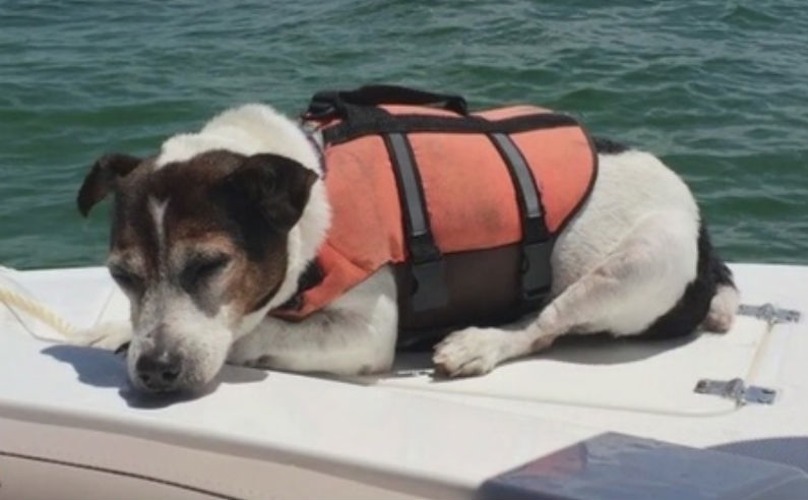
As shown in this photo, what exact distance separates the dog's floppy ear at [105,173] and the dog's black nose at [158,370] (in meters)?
0.44

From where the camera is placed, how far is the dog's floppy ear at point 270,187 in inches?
120

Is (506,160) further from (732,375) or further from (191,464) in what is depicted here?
(191,464)

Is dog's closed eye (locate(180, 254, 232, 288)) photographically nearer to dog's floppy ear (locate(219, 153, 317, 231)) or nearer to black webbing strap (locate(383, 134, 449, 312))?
dog's floppy ear (locate(219, 153, 317, 231))

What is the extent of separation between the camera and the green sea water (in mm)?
6992

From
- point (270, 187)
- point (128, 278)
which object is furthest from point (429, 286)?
point (128, 278)

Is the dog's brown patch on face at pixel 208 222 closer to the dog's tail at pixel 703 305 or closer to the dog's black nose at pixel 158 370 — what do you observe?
the dog's black nose at pixel 158 370

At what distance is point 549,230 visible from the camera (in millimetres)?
3512

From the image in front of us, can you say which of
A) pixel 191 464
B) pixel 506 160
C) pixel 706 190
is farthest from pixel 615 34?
pixel 191 464

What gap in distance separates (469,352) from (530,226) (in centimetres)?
31

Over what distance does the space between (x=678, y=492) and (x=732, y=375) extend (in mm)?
1116

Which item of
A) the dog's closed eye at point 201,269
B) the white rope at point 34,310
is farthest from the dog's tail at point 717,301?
the white rope at point 34,310

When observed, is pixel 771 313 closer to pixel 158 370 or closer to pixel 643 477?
pixel 643 477

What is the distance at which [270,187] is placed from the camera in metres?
3.05

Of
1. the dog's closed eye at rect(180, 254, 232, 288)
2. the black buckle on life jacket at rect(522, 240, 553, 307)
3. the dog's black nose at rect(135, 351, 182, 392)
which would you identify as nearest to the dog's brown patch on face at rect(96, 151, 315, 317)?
the dog's closed eye at rect(180, 254, 232, 288)
